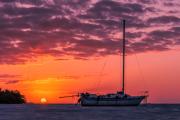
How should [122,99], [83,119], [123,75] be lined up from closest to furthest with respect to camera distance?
[83,119] < [123,75] < [122,99]

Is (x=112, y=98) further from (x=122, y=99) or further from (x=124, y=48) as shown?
(x=124, y=48)

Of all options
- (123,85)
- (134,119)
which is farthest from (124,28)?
(134,119)

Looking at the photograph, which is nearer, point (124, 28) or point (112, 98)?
point (124, 28)

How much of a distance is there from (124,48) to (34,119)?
2414 inches

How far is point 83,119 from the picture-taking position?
119 metres

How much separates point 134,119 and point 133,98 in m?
75.9

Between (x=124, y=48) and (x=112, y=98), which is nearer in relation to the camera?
(x=124, y=48)

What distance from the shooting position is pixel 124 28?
178750mm

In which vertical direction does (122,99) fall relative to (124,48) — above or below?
below

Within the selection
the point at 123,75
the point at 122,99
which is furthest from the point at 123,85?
the point at 122,99

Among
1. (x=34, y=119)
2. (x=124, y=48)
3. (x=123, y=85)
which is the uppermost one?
(x=124, y=48)

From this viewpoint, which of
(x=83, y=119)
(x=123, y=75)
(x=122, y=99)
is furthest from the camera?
(x=122, y=99)

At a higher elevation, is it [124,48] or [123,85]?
[124,48]

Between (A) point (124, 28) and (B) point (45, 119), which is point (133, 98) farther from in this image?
(B) point (45, 119)
